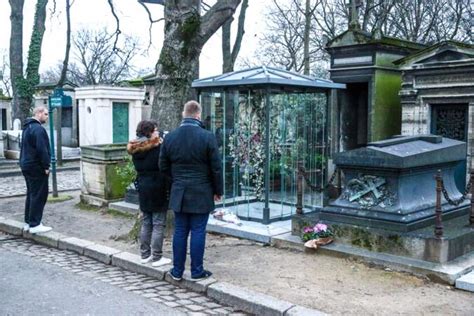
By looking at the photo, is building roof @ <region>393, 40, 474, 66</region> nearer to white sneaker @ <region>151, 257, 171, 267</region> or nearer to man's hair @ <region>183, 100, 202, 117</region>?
man's hair @ <region>183, 100, 202, 117</region>

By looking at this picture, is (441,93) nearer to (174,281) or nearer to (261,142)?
(261,142)

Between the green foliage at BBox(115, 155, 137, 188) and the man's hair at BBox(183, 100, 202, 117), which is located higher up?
the man's hair at BBox(183, 100, 202, 117)

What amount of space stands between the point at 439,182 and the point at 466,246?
0.91 meters

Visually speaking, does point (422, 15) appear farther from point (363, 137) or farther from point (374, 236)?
point (374, 236)

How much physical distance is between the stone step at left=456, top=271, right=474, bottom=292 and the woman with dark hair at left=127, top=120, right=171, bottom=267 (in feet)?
10.6

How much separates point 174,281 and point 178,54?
142 inches

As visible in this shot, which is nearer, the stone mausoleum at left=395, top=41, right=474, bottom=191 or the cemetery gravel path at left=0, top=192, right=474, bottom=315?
the cemetery gravel path at left=0, top=192, right=474, bottom=315

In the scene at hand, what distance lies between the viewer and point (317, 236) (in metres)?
7.09

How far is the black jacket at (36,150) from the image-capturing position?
8.44m

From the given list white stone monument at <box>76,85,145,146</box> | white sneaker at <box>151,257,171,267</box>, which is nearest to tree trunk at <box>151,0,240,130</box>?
white sneaker at <box>151,257,171,267</box>

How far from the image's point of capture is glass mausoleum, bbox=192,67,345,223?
29.4 feet

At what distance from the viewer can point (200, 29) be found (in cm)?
848

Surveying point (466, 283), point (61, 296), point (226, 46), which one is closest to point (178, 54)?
point (61, 296)

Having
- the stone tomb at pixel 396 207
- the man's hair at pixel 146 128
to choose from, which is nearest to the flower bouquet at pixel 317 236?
the stone tomb at pixel 396 207
